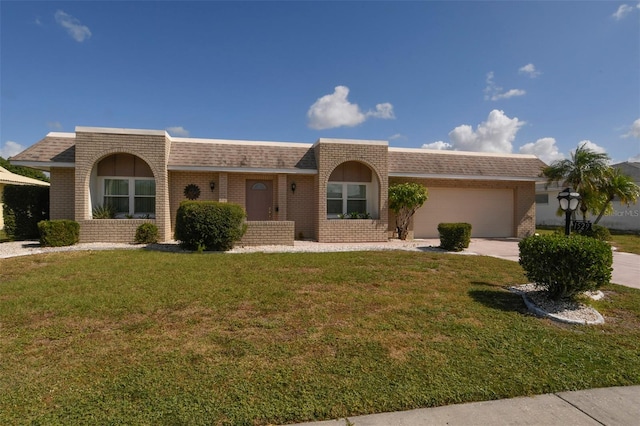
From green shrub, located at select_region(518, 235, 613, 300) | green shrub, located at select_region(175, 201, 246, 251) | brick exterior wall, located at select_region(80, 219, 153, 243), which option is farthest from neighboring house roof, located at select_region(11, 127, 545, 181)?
green shrub, located at select_region(518, 235, 613, 300)

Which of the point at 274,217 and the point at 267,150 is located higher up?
the point at 267,150

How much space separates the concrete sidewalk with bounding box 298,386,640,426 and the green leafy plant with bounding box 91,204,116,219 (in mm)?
12950

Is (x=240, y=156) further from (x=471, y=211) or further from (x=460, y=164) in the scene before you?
(x=471, y=211)

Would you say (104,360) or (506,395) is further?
(104,360)

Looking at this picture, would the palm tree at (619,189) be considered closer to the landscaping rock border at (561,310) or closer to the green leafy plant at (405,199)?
Result: the green leafy plant at (405,199)

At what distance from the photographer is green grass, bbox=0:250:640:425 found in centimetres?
282

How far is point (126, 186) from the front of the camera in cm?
1336

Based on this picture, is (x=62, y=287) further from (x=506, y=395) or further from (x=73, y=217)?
(x=73, y=217)

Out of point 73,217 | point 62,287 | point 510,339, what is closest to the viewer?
point 510,339

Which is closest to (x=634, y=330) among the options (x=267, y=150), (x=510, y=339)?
(x=510, y=339)

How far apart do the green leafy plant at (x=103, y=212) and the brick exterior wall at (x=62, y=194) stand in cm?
96

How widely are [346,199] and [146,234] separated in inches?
325

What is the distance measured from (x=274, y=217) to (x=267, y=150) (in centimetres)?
305

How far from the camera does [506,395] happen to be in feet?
9.87
